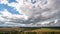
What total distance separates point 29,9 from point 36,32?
38 centimetres

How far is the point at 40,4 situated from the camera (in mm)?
163375

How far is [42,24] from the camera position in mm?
163375

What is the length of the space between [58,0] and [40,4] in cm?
29

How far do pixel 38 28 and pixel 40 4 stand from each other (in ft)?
1.25

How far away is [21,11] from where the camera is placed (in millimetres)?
163375

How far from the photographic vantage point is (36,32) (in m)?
163

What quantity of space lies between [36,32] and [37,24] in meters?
0.13

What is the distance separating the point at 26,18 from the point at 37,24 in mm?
198

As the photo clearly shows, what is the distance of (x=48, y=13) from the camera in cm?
16338

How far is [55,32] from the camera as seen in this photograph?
16338cm

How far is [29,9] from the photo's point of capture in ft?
536

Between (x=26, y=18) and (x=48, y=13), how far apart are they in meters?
0.36

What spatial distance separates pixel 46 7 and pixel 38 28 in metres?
0.35
